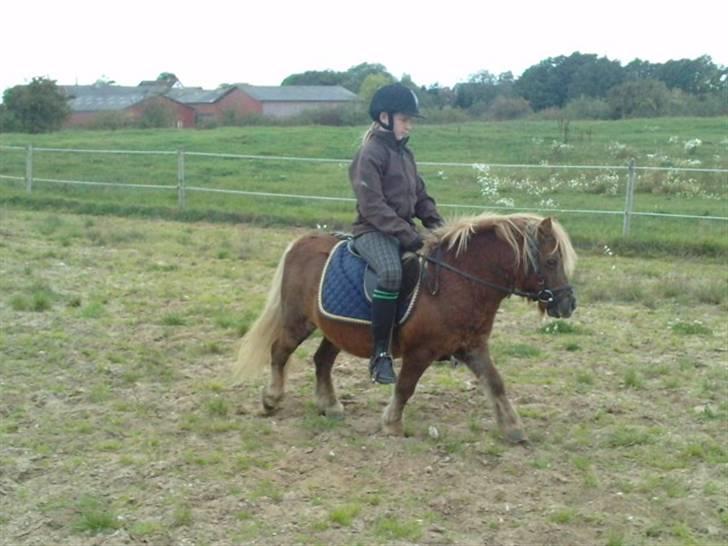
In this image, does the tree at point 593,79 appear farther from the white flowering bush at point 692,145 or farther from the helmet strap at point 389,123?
the helmet strap at point 389,123

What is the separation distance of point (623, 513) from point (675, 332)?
4.57 m

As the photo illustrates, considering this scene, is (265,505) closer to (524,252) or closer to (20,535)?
(20,535)

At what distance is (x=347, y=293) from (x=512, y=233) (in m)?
1.12

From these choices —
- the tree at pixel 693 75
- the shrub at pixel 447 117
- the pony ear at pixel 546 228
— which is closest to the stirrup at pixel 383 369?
the pony ear at pixel 546 228

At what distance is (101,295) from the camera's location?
1038 centimetres

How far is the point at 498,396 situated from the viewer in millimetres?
6125

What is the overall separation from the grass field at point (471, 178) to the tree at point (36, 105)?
1574 centimetres

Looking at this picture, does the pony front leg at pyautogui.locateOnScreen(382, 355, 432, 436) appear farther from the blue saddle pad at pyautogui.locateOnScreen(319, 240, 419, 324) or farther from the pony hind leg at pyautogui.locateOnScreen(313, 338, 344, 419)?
the pony hind leg at pyautogui.locateOnScreen(313, 338, 344, 419)

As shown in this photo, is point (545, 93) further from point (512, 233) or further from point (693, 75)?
point (512, 233)

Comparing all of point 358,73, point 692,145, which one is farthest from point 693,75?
point 692,145

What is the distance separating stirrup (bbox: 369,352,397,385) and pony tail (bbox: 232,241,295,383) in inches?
39.3

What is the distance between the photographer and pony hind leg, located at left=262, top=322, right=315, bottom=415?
21.7 feet

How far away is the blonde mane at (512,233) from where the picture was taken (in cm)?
582

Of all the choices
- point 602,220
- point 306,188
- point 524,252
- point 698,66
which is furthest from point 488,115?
point 524,252
